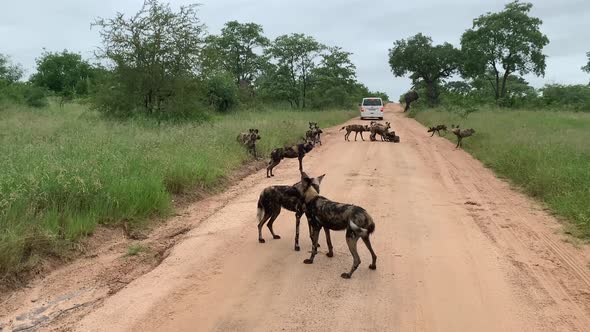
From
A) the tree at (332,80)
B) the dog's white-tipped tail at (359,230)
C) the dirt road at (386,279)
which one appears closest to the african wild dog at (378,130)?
the dirt road at (386,279)

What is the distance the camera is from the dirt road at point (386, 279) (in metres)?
4.12

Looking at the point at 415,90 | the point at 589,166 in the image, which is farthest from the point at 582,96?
the point at 589,166

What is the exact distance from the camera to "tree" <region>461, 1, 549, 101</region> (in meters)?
41.2

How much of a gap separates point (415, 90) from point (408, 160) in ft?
152

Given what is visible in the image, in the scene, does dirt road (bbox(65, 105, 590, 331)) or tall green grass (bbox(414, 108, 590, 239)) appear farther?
tall green grass (bbox(414, 108, 590, 239))

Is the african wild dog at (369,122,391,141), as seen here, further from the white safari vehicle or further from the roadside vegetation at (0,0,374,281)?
the white safari vehicle

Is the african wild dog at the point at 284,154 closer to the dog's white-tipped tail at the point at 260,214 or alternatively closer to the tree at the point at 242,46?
the dog's white-tipped tail at the point at 260,214

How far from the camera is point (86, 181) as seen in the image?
Answer: 6.68m

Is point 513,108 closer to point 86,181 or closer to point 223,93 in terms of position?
point 223,93

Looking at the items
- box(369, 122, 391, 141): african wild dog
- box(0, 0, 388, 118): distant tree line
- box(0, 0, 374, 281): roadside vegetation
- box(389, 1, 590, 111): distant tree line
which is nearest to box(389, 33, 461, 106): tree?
box(389, 1, 590, 111): distant tree line

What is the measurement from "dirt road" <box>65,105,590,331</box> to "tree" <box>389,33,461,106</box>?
46.5 metres

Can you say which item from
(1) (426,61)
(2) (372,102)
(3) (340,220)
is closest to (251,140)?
(3) (340,220)

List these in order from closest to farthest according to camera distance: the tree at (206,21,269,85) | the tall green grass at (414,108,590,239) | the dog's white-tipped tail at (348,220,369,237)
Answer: the dog's white-tipped tail at (348,220,369,237) → the tall green grass at (414,108,590,239) → the tree at (206,21,269,85)

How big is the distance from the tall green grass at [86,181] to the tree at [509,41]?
37.2 m
